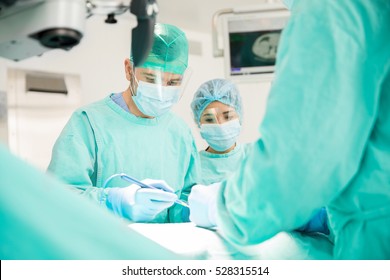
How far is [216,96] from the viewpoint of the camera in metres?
2.50

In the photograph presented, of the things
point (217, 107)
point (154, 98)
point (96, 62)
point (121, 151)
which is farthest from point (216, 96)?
point (96, 62)

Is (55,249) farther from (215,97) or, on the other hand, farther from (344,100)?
(215,97)

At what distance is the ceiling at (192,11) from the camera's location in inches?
135

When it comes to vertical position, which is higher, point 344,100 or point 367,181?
point 344,100

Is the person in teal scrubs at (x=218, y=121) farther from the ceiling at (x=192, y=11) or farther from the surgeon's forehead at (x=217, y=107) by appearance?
the ceiling at (x=192, y=11)

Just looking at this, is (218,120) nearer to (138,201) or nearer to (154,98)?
(154,98)

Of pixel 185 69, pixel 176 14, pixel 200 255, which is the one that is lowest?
pixel 200 255

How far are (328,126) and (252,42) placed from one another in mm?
2306

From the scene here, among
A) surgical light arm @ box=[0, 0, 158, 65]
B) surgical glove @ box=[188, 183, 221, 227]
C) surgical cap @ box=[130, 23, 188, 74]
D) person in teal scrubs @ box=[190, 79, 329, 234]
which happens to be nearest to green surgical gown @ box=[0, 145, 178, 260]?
surgical light arm @ box=[0, 0, 158, 65]

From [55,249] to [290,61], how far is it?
1.66 ft

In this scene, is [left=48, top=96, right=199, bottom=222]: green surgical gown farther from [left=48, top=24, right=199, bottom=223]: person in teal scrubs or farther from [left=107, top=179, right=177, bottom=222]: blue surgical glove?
[left=107, top=179, right=177, bottom=222]: blue surgical glove

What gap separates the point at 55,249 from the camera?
22.8 inches

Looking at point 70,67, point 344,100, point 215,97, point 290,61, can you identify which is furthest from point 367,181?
point 70,67

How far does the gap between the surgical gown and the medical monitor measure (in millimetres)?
2169
